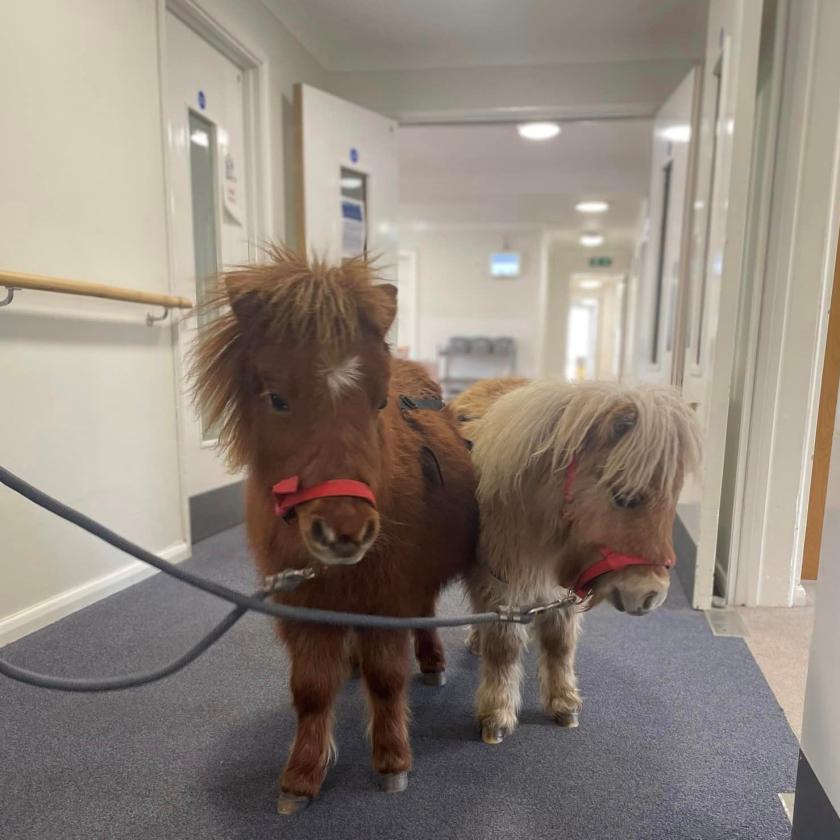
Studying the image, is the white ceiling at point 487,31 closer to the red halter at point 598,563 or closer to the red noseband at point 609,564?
the red halter at point 598,563

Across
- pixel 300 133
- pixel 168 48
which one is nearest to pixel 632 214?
pixel 300 133

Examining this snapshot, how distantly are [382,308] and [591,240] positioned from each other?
9.01 meters

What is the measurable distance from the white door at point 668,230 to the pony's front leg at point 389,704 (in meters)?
1.99

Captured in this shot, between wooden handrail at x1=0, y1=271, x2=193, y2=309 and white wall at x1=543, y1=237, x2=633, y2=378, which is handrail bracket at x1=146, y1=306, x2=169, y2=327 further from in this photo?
white wall at x1=543, y1=237, x2=633, y2=378

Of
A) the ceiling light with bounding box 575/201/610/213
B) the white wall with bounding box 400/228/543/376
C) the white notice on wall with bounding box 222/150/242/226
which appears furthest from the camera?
the white wall with bounding box 400/228/543/376

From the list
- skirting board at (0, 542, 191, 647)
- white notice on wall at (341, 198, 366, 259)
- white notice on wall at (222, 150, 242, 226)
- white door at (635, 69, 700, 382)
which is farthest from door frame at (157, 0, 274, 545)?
white door at (635, 69, 700, 382)

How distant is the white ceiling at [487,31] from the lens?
283 cm

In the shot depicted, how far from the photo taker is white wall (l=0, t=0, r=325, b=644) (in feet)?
5.29

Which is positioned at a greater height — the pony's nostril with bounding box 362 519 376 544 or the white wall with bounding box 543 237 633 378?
the white wall with bounding box 543 237 633 378

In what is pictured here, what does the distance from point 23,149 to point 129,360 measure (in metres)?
0.70

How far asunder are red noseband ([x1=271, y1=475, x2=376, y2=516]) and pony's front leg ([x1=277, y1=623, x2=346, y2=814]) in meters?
0.34

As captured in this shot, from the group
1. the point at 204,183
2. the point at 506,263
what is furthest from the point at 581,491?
the point at 506,263

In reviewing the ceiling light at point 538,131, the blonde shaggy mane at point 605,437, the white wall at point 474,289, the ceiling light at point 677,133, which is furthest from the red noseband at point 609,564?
the white wall at point 474,289

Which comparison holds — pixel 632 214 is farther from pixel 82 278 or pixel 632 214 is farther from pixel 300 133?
pixel 82 278
